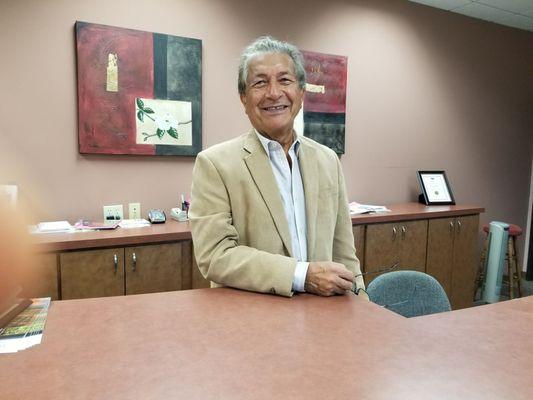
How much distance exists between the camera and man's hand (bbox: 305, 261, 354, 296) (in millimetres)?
1219

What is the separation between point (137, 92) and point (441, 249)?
9.18 ft

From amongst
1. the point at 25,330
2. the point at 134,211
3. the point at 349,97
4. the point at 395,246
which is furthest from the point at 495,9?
the point at 25,330

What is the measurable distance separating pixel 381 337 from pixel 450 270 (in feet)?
10.2

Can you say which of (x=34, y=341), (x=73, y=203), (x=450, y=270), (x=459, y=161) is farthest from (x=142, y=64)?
(x=459, y=161)

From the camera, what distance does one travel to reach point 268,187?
1.38 meters

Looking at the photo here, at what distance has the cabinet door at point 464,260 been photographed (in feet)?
12.3

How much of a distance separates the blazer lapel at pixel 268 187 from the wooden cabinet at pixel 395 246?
1949 mm

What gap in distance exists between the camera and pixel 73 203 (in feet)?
9.03

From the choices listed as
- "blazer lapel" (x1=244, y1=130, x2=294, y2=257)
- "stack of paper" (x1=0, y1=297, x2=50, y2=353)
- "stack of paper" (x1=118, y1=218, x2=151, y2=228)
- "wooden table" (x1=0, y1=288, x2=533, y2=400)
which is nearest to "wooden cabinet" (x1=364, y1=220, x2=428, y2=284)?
"stack of paper" (x1=118, y1=218, x2=151, y2=228)

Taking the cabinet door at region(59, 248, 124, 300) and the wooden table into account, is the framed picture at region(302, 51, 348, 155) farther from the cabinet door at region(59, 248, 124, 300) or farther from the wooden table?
the wooden table

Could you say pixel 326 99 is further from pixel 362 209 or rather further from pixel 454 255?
pixel 454 255

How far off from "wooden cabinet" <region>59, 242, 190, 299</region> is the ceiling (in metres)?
3.36

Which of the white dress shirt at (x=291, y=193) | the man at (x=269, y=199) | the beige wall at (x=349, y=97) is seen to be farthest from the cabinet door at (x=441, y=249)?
the white dress shirt at (x=291, y=193)

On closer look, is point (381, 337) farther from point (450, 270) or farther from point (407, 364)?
point (450, 270)
